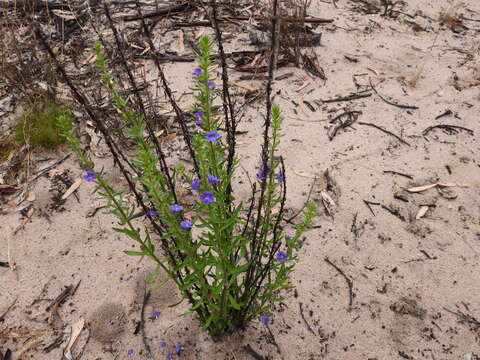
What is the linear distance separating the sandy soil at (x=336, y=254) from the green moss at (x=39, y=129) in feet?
0.80

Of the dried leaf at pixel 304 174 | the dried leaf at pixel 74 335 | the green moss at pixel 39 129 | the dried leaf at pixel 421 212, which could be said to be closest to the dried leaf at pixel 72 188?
the green moss at pixel 39 129

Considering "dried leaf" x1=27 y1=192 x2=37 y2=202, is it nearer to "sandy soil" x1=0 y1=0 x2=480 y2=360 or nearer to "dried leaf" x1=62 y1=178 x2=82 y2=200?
"sandy soil" x1=0 y1=0 x2=480 y2=360

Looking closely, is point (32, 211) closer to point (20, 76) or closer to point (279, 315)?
point (20, 76)

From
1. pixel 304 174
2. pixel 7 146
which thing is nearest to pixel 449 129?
pixel 304 174

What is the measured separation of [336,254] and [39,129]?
3.89 metres

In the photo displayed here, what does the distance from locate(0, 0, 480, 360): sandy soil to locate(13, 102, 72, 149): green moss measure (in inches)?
9.6

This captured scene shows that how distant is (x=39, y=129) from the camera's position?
4324 mm

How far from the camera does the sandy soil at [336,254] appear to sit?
2783 mm

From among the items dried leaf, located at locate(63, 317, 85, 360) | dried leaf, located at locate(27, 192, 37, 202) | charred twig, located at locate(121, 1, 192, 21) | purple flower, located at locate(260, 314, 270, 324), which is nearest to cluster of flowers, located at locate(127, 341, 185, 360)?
dried leaf, located at locate(63, 317, 85, 360)

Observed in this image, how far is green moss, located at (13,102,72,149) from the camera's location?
4.29 m

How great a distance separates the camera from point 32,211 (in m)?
3.72

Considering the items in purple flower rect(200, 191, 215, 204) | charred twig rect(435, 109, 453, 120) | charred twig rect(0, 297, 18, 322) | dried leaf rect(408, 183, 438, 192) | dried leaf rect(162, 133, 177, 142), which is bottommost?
charred twig rect(0, 297, 18, 322)

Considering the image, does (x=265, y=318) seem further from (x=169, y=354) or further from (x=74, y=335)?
(x=74, y=335)

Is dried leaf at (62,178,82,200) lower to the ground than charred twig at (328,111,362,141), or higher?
lower
